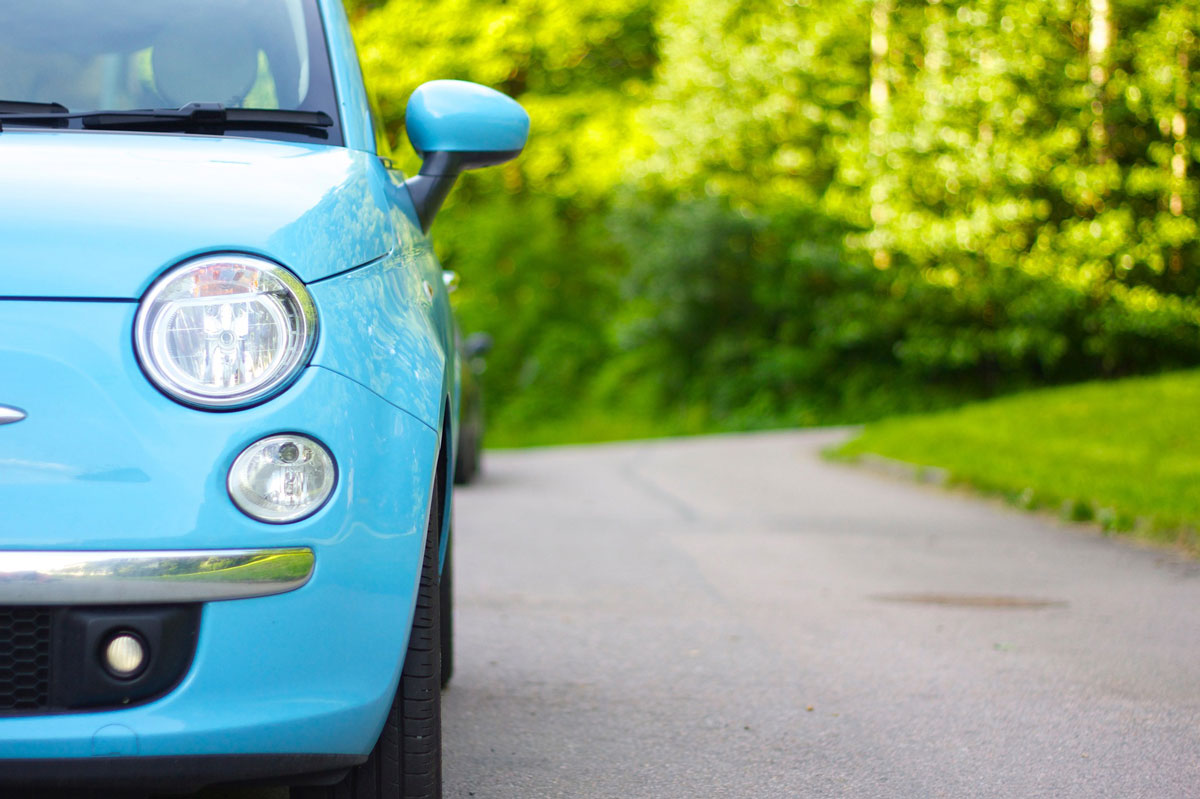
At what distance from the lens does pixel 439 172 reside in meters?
3.08

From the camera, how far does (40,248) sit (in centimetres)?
214

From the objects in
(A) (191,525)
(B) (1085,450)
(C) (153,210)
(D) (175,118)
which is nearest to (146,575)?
(A) (191,525)

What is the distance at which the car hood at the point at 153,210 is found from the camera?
2.13 m

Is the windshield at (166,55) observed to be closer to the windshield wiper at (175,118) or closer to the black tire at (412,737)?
the windshield wiper at (175,118)

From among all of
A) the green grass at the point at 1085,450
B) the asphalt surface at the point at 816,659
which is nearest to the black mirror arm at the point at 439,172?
the asphalt surface at the point at 816,659

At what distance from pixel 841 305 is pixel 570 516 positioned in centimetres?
1460

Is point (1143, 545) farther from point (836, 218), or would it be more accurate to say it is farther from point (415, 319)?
point (836, 218)

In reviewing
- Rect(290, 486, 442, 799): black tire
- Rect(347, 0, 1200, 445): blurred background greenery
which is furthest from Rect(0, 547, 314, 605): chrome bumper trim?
Rect(347, 0, 1200, 445): blurred background greenery

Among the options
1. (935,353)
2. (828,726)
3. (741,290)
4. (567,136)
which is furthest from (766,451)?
(567,136)

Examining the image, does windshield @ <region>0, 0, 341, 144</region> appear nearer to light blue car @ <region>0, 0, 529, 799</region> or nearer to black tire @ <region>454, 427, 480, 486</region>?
light blue car @ <region>0, 0, 529, 799</region>

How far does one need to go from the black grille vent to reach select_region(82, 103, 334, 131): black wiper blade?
3.42 feet

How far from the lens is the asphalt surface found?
3336mm

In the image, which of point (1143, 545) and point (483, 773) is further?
point (1143, 545)

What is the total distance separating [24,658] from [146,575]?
0.22 m
